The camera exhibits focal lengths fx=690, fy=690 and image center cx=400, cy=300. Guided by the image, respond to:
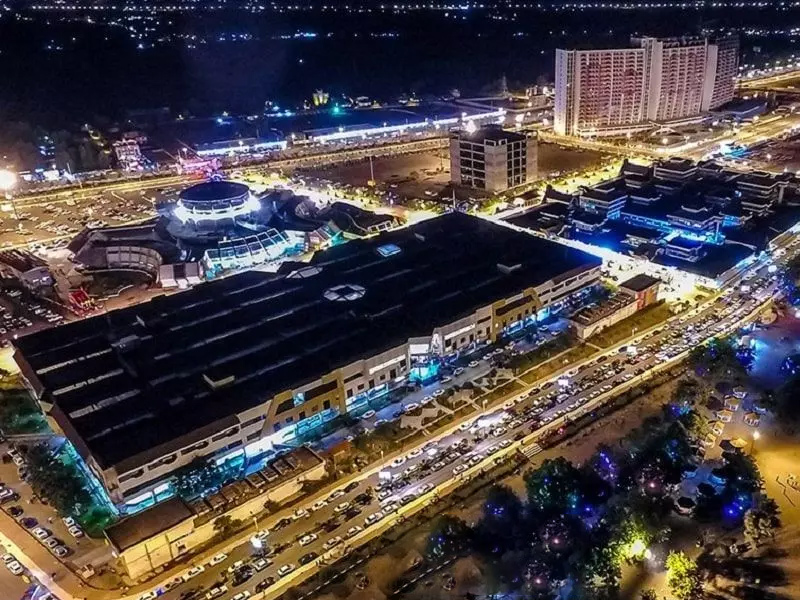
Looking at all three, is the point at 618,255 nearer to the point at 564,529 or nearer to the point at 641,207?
the point at 641,207

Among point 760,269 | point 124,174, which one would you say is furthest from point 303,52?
point 760,269

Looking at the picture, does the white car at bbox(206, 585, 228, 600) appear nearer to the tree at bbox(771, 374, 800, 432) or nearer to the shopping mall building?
the shopping mall building

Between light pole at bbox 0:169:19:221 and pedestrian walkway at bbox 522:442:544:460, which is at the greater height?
light pole at bbox 0:169:19:221

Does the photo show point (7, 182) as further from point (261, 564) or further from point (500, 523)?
point (500, 523)

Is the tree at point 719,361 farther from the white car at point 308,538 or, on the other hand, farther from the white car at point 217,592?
the white car at point 217,592

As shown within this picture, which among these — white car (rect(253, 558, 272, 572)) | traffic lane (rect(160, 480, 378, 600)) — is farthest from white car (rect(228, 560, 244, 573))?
white car (rect(253, 558, 272, 572))
